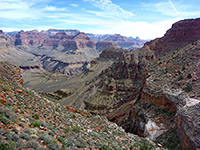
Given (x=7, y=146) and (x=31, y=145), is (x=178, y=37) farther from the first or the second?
(x=7, y=146)

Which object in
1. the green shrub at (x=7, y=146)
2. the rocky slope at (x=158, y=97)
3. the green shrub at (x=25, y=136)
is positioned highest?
the green shrub at (x=7, y=146)

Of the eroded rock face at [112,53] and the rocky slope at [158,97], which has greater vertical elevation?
the eroded rock face at [112,53]

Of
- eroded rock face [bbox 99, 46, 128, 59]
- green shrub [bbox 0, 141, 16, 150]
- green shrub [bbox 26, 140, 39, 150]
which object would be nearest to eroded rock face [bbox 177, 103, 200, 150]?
green shrub [bbox 26, 140, 39, 150]

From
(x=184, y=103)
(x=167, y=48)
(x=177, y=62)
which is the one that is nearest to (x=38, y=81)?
(x=167, y=48)

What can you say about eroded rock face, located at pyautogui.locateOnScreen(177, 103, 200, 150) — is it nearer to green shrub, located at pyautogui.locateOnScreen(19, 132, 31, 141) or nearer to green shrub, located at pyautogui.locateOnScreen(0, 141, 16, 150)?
green shrub, located at pyautogui.locateOnScreen(19, 132, 31, 141)

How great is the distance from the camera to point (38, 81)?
104625 millimetres

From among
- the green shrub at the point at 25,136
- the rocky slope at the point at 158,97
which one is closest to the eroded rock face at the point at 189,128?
the rocky slope at the point at 158,97

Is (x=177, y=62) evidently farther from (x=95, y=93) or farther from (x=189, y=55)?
(x=95, y=93)

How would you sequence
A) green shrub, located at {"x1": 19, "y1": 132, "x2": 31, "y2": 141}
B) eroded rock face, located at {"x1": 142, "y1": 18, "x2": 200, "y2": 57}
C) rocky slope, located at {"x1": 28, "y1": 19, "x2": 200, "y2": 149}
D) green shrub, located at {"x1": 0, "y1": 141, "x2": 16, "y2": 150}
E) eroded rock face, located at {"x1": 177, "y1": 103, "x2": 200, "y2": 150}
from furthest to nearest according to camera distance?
1. eroded rock face, located at {"x1": 142, "y1": 18, "x2": 200, "y2": 57}
2. rocky slope, located at {"x1": 28, "y1": 19, "x2": 200, "y2": 149}
3. eroded rock face, located at {"x1": 177, "y1": 103, "x2": 200, "y2": 150}
4. green shrub, located at {"x1": 19, "y1": 132, "x2": 31, "y2": 141}
5. green shrub, located at {"x1": 0, "y1": 141, "x2": 16, "y2": 150}

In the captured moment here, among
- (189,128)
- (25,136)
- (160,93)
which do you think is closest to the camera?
(25,136)

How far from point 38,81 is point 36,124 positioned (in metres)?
101

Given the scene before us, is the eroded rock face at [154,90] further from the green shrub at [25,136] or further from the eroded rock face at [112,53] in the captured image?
the eroded rock face at [112,53]

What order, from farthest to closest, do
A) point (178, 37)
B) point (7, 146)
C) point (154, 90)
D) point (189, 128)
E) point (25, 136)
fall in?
1. point (178, 37)
2. point (154, 90)
3. point (189, 128)
4. point (25, 136)
5. point (7, 146)

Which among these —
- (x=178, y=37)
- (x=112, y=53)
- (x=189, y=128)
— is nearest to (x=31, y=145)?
(x=189, y=128)
